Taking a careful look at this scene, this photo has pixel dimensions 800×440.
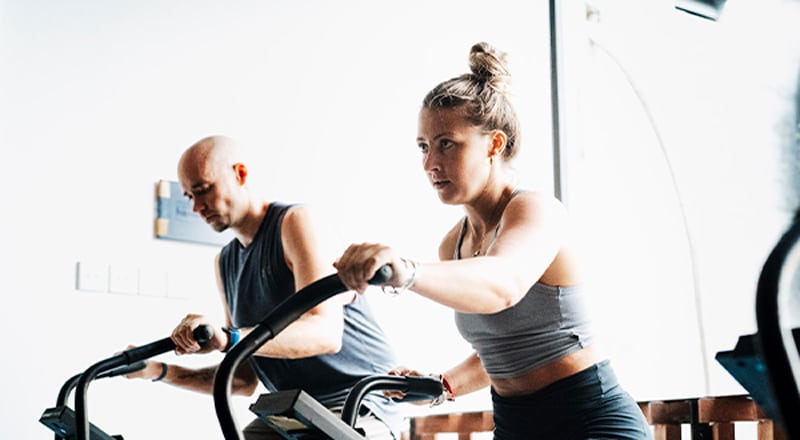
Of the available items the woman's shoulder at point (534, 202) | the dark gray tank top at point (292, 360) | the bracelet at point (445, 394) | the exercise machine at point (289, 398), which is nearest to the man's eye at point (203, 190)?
the dark gray tank top at point (292, 360)

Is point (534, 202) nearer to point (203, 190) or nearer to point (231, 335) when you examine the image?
point (231, 335)

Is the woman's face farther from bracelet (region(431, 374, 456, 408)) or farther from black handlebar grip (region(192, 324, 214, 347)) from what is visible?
black handlebar grip (region(192, 324, 214, 347))

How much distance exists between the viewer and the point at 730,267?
14.6ft

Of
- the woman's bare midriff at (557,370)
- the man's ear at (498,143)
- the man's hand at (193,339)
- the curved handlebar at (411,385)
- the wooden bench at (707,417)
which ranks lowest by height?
the wooden bench at (707,417)

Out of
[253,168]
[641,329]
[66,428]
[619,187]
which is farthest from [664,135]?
[66,428]

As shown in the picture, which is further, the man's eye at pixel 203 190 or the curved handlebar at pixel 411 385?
the man's eye at pixel 203 190

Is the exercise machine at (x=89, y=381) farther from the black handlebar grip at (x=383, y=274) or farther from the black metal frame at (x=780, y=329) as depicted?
the black metal frame at (x=780, y=329)

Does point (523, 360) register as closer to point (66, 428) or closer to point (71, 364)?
point (66, 428)

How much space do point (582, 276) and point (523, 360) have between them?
19 centimetres

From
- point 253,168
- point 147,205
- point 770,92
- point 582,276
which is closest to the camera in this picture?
point 582,276

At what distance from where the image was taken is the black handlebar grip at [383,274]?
1222mm

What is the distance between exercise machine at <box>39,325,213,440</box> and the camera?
200cm

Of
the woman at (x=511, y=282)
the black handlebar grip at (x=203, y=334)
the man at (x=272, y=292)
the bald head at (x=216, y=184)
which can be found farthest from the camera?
the bald head at (x=216, y=184)

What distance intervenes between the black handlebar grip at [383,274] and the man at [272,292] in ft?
3.38
